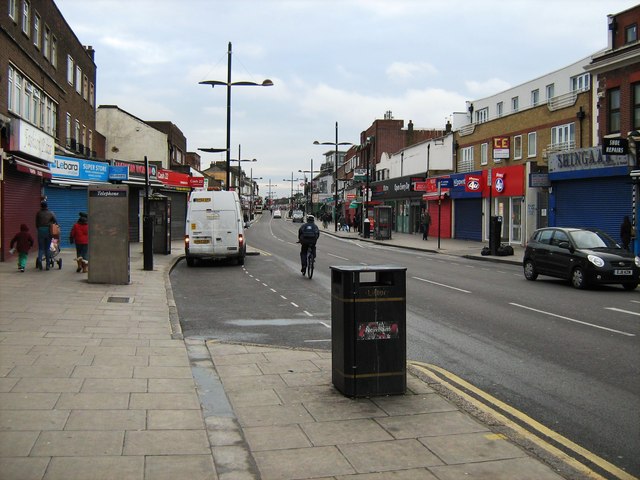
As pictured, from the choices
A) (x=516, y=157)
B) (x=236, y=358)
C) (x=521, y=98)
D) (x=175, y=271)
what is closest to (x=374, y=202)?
(x=521, y=98)

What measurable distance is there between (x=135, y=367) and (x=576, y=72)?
36.3 metres

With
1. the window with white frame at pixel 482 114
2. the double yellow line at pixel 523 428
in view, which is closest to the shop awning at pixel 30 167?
the double yellow line at pixel 523 428

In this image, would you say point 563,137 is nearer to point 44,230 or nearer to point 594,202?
point 594,202

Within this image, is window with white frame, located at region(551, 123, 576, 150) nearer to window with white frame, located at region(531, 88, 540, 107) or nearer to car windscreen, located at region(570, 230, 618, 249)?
window with white frame, located at region(531, 88, 540, 107)

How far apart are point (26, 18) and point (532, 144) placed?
85.5 feet

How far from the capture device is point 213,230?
22.7 meters

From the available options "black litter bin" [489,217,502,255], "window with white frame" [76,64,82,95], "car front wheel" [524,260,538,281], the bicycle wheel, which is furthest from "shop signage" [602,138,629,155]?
"window with white frame" [76,64,82,95]

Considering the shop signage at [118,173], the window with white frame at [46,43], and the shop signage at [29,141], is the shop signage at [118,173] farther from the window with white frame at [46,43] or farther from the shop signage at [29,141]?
the shop signage at [29,141]

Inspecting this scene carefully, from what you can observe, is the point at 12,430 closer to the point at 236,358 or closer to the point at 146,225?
the point at 236,358

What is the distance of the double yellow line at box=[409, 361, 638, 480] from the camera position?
4.59 meters

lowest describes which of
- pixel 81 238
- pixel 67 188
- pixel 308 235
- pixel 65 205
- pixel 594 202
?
pixel 81 238

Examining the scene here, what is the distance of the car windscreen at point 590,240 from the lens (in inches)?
679

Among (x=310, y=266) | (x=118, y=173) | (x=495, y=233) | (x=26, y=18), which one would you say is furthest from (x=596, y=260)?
(x=118, y=173)

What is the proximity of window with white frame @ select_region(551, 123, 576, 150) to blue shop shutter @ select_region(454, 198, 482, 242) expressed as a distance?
352 inches
